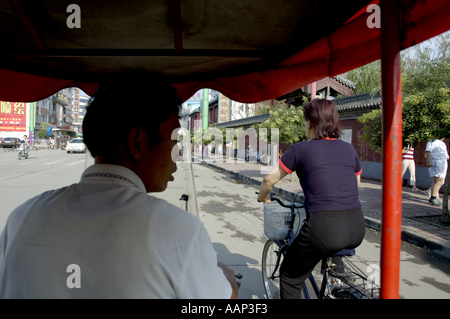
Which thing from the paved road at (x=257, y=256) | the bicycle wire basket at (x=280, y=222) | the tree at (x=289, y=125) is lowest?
the paved road at (x=257, y=256)

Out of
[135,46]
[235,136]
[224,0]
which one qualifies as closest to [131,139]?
[224,0]

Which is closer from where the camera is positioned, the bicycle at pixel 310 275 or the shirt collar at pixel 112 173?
the shirt collar at pixel 112 173

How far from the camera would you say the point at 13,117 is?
45094mm

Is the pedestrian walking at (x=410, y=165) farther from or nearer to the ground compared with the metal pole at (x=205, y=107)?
nearer to the ground

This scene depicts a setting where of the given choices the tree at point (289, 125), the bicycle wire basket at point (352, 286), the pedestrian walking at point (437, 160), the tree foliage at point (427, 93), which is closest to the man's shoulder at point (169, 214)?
the bicycle wire basket at point (352, 286)

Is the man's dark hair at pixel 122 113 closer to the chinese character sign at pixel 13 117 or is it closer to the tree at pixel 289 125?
the tree at pixel 289 125

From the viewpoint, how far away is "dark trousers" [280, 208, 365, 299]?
184 centimetres

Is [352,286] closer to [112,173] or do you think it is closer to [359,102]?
[112,173]

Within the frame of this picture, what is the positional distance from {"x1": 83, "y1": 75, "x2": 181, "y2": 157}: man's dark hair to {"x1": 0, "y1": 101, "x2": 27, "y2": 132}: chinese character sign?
5257 centimetres

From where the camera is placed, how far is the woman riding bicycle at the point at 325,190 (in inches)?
72.6

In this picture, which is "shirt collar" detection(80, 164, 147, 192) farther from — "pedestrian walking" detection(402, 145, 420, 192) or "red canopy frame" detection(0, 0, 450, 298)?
"pedestrian walking" detection(402, 145, 420, 192)

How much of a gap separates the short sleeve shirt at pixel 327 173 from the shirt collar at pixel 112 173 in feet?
4.02
